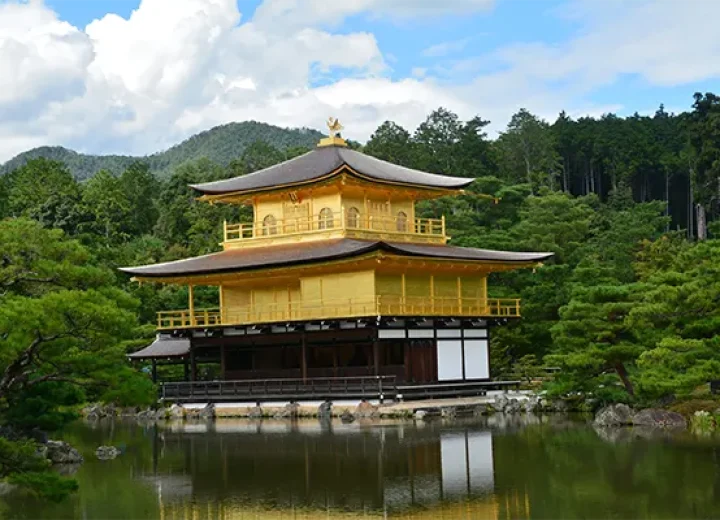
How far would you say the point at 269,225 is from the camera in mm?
40562

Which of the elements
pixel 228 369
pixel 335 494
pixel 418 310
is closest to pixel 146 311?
pixel 228 369

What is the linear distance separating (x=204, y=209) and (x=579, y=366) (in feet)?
135

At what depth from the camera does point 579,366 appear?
28.3 metres

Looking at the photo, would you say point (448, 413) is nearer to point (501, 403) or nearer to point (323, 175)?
point (501, 403)

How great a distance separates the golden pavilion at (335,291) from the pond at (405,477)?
8.00 meters

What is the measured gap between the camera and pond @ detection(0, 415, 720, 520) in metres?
15.3

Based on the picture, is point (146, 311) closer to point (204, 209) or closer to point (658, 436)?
point (204, 209)

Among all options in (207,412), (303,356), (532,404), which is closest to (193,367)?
(207,412)

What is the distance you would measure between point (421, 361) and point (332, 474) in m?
17.2

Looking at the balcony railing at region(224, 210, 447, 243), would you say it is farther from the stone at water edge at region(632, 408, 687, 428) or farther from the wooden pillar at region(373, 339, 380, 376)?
the stone at water edge at region(632, 408, 687, 428)

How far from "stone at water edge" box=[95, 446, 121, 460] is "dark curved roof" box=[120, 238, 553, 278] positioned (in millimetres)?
11491

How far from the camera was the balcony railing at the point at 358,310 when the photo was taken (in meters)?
34.6

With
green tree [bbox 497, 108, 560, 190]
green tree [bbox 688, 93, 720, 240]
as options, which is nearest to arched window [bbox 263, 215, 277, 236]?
green tree [bbox 688, 93, 720, 240]

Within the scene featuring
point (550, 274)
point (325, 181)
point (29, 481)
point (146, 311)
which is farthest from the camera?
point (146, 311)
